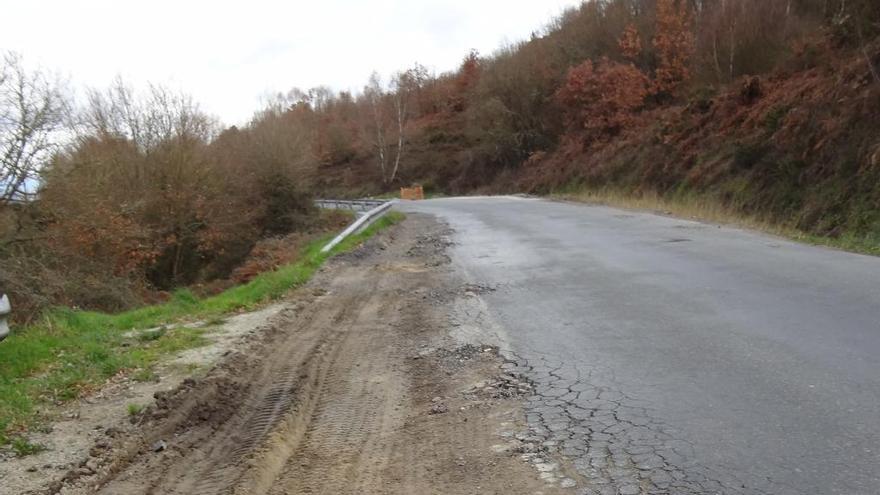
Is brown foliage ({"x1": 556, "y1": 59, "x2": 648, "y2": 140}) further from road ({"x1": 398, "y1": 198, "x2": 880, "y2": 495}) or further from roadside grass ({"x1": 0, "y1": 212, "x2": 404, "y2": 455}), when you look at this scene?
roadside grass ({"x1": 0, "y1": 212, "x2": 404, "y2": 455})

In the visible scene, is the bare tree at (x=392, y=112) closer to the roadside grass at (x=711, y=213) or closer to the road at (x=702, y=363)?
the roadside grass at (x=711, y=213)

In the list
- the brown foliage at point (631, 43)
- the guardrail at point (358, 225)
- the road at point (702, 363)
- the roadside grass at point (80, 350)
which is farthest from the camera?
the brown foliage at point (631, 43)

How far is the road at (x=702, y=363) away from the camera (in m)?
4.04

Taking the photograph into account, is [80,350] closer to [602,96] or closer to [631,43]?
[602,96]

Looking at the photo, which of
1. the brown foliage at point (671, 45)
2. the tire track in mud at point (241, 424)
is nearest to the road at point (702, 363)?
the tire track in mud at point (241, 424)

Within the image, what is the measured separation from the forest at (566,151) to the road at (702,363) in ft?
18.7

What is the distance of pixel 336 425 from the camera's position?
5.08 m

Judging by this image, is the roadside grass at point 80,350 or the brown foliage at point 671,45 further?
the brown foliage at point 671,45

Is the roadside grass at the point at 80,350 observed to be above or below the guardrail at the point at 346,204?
above

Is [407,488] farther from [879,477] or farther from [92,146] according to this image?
[92,146]

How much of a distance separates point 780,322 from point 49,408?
6646mm

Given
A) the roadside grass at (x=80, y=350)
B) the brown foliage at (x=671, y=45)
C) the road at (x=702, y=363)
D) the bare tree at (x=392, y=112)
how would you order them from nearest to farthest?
the road at (x=702, y=363) < the roadside grass at (x=80, y=350) < the brown foliage at (x=671, y=45) < the bare tree at (x=392, y=112)

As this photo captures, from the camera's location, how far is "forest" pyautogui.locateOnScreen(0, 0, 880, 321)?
14.8m

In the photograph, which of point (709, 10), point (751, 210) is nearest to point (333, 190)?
point (709, 10)
